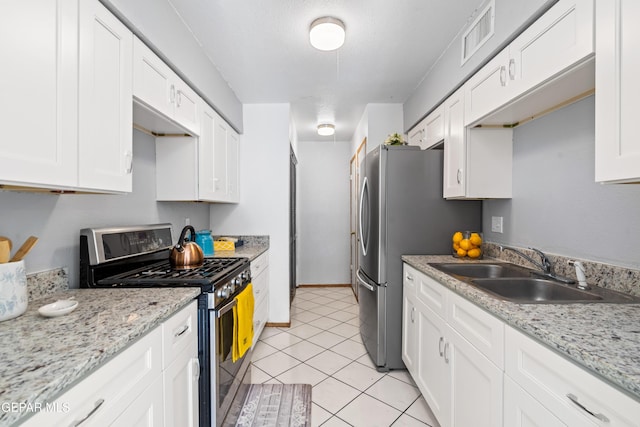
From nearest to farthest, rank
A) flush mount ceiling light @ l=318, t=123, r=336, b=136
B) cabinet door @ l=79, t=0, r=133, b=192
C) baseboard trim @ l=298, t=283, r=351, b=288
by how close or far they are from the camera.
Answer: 1. cabinet door @ l=79, t=0, r=133, b=192
2. flush mount ceiling light @ l=318, t=123, r=336, b=136
3. baseboard trim @ l=298, t=283, r=351, b=288

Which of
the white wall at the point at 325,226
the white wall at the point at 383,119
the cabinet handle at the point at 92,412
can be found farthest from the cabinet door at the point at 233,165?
the cabinet handle at the point at 92,412

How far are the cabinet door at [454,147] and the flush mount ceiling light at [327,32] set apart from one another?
929 mm

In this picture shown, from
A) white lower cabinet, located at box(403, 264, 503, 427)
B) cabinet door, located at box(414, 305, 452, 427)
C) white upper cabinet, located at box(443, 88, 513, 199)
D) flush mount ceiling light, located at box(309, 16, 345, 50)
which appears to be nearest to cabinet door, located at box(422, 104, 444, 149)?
white upper cabinet, located at box(443, 88, 513, 199)

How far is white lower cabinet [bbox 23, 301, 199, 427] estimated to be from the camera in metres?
0.69

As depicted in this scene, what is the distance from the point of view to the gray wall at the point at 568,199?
127 centimetres

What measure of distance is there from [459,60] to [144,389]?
2.50 m

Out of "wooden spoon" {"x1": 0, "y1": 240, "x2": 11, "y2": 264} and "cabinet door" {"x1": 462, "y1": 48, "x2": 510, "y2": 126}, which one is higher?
"cabinet door" {"x1": 462, "y1": 48, "x2": 510, "y2": 126}

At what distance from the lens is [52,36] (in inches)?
36.7

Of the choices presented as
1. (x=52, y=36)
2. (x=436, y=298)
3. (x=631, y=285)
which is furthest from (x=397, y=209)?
(x=52, y=36)

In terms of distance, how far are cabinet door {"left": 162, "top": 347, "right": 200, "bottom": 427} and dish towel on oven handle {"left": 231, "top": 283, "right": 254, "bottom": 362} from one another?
351mm

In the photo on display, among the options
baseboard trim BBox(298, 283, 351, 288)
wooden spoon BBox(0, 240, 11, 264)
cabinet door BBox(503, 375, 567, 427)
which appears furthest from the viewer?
baseboard trim BBox(298, 283, 351, 288)

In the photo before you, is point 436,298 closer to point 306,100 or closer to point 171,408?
point 171,408

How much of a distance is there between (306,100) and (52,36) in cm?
252

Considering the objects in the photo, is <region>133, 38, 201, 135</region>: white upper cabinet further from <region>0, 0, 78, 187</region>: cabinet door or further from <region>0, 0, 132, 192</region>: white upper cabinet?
<region>0, 0, 78, 187</region>: cabinet door
